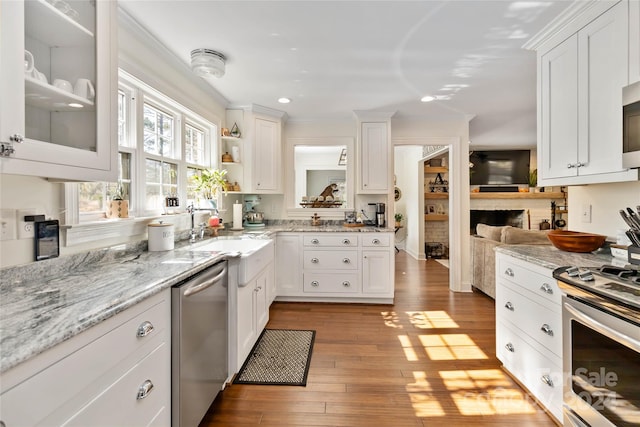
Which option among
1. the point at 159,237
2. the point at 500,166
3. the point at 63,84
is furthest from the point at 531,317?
the point at 500,166

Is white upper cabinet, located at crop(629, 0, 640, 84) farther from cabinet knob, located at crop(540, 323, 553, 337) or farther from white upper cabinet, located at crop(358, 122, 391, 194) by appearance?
white upper cabinet, located at crop(358, 122, 391, 194)

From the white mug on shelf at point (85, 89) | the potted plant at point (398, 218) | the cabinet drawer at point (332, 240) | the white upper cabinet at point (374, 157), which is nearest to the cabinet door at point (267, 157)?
the cabinet drawer at point (332, 240)

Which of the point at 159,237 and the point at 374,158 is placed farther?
the point at 374,158

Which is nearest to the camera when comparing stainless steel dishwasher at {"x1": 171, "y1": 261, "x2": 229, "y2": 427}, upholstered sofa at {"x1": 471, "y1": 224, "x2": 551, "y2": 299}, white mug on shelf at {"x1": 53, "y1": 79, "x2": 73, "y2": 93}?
white mug on shelf at {"x1": 53, "y1": 79, "x2": 73, "y2": 93}

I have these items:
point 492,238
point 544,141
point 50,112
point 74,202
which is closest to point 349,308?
point 492,238

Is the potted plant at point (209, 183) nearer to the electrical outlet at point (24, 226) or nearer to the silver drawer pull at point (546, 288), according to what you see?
the electrical outlet at point (24, 226)

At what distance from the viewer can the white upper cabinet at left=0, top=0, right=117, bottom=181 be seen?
3.32 feet

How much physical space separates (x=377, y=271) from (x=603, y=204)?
218cm

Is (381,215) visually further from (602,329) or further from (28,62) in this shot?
(28,62)

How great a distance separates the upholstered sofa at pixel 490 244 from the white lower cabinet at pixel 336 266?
1.22m

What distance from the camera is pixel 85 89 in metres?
1.35

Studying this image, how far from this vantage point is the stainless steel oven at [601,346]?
3.85 feet

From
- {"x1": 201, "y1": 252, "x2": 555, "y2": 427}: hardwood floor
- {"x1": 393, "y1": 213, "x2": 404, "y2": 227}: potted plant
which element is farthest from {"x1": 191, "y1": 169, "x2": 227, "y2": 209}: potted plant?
{"x1": 393, "y1": 213, "x2": 404, "y2": 227}: potted plant

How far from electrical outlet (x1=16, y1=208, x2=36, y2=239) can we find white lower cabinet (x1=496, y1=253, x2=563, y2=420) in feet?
8.68
